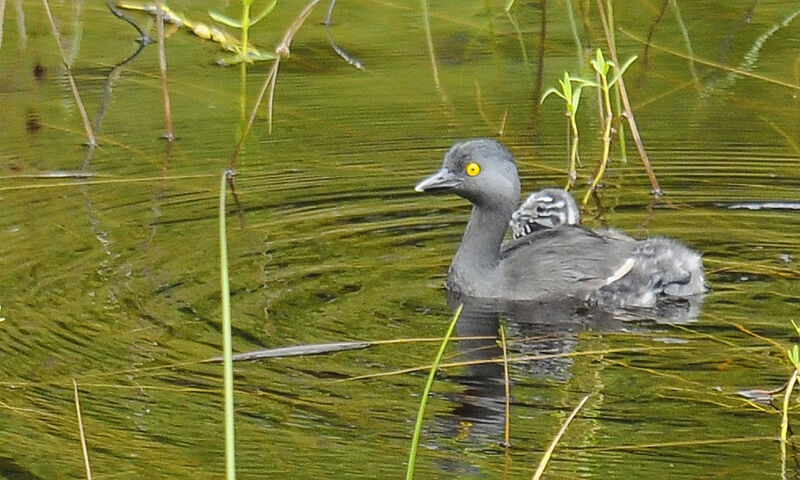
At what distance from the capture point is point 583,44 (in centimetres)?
1171

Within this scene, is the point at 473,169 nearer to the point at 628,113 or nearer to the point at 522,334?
the point at 628,113

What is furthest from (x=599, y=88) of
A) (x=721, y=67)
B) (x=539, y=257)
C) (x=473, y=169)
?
(x=721, y=67)

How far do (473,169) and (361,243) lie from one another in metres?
0.68

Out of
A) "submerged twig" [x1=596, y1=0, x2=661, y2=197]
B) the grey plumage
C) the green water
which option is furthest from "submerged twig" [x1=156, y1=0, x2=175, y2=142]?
"submerged twig" [x1=596, y1=0, x2=661, y2=197]

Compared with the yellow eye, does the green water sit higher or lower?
lower

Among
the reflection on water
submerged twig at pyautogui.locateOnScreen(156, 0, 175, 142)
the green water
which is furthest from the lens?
submerged twig at pyautogui.locateOnScreen(156, 0, 175, 142)

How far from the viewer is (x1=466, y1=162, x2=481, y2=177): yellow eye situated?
26.0 ft

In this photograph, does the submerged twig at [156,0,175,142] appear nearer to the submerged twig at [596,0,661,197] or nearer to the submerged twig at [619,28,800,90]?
the submerged twig at [596,0,661,197]

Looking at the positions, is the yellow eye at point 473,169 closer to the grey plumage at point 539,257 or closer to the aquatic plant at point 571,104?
the grey plumage at point 539,257

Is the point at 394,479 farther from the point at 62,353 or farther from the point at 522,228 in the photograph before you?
the point at 522,228

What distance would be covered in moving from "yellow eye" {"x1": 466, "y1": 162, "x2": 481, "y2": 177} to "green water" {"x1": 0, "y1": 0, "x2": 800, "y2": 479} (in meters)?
0.48

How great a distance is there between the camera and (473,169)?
793 cm

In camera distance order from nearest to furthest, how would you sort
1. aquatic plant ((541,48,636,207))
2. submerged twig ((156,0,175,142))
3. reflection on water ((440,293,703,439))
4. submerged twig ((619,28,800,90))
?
1. reflection on water ((440,293,703,439))
2. aquatic plant ((541,48,636,207))
3. submerged twig ((156,0,175,142))
4. submerged twig ((619,28,800,90))

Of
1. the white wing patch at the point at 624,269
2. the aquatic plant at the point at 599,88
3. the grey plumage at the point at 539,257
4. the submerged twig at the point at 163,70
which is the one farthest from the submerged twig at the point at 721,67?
the submerged twig at the point at 163,70
